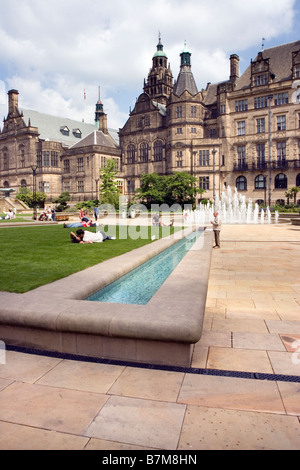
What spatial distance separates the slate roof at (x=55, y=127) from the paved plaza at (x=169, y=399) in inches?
3166

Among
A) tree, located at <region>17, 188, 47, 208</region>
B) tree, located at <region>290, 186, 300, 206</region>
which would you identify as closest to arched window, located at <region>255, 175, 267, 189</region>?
tree, located at <region>290, 186, 300, 206</region>

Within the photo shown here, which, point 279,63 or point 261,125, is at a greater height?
point 279,63

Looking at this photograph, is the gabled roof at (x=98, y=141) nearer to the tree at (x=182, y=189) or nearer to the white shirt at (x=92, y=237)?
the tree at (x=182, y=189)

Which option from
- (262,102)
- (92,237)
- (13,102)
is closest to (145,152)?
(262,102)

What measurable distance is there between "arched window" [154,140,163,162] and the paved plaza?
61.2 m

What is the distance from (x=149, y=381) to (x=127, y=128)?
6941 centimetres

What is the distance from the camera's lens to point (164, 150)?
64250 millimetres

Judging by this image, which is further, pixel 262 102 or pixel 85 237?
pixel 262 102

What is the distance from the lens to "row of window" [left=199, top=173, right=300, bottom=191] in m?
53.8

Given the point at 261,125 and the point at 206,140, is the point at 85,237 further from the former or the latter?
the point at 261,125

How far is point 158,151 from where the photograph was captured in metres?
65.2

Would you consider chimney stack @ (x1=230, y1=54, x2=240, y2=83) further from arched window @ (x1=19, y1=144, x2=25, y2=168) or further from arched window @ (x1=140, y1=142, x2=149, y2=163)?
arched window @ (x1=19, y1=144, x2=25, y2=168)

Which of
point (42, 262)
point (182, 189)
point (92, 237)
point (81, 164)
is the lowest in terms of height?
point (42, 262)

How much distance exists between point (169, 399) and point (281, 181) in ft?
181
